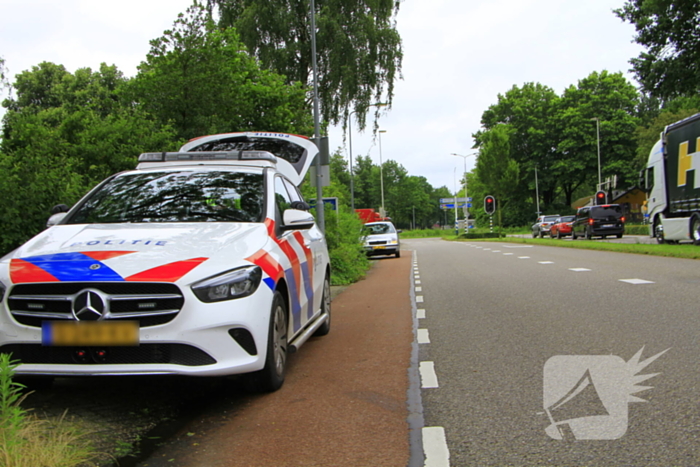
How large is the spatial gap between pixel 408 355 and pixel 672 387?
7.38 feet

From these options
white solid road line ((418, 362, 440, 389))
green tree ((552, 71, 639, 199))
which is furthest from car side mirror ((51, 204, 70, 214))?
green tree ((552, 71, 639, 199))

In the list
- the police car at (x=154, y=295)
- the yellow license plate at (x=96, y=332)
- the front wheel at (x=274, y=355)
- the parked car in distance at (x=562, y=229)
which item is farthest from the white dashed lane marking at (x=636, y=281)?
the parked car in distance at (x=562, y=229)

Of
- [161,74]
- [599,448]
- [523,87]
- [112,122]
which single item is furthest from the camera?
[523,87]

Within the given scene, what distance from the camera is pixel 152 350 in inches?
153

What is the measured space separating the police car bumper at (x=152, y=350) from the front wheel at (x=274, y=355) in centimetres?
45

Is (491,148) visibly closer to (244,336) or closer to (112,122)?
(112,122)

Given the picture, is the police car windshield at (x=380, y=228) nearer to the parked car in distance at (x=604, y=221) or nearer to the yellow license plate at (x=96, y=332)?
the parked car in distance at (x=604, y=221)

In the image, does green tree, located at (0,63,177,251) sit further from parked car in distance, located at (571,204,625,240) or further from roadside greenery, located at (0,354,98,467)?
parked car in distance, located at (571,204,625,240)

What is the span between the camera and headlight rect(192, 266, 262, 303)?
3939 millimetres

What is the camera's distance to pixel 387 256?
1128 inches

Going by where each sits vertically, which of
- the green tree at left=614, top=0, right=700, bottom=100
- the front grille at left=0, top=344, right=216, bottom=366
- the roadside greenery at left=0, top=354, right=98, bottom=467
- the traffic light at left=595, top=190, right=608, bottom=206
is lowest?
the roadside greenery at left=0, top=354, right=98, bottom=467

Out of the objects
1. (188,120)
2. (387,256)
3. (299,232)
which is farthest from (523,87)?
(299,232)

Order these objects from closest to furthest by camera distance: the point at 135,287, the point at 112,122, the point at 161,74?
the point at 135,287 → the point at 112,122 → the point at 161,74

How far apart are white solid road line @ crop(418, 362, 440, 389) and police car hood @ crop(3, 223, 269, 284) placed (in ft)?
5.16
